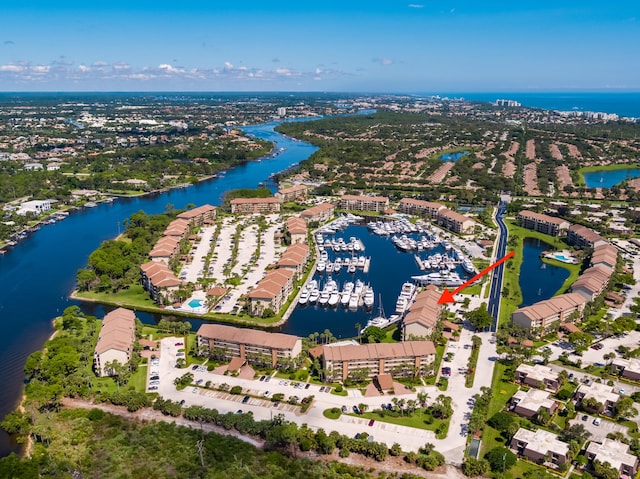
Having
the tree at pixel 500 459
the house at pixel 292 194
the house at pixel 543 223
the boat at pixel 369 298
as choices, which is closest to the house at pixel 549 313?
the boat at pixel 369 298

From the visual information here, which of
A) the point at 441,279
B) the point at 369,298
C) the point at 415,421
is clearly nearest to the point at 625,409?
the point at 415,421

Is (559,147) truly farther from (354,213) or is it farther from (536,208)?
(354,213)

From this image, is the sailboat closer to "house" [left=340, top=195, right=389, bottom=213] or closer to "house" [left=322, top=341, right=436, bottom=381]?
"house" [left=322, top=341, right=436, bottom=381]

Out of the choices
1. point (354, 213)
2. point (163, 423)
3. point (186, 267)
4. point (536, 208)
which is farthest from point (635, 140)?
point (163, 423)

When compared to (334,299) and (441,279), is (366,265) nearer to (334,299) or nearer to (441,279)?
(441,279)

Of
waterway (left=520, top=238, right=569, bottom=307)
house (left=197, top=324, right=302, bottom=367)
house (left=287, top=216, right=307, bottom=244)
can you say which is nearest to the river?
house (left=197, top=324, right=302, bottom=367)

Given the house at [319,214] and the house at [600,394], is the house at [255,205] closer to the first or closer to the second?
the house at [319,214]
